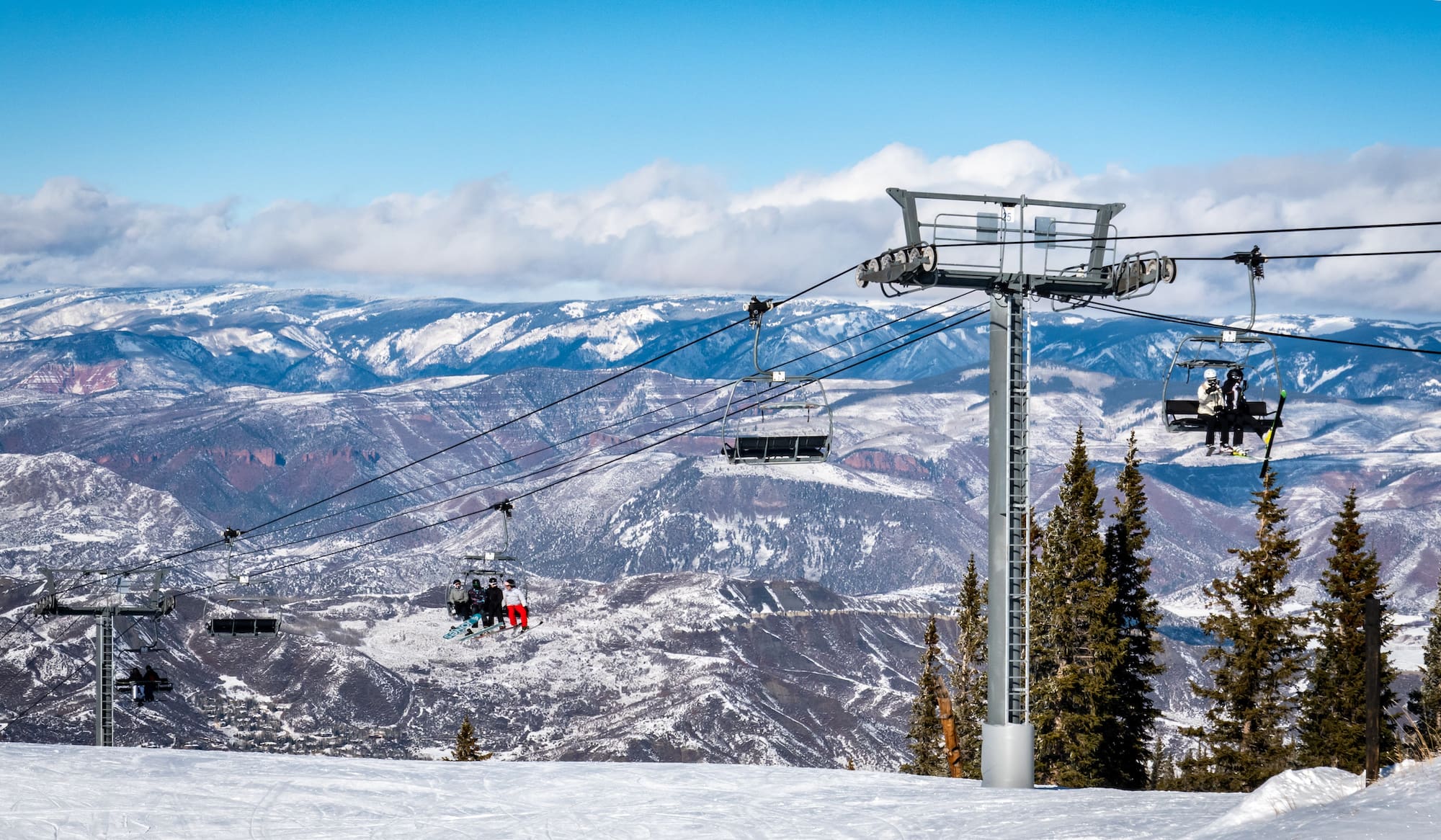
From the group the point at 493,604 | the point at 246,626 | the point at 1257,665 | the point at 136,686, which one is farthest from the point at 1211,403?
the point at 136,686

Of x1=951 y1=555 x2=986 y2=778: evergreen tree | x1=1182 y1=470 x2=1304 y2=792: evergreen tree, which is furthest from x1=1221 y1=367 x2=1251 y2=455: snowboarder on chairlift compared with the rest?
x1=951 y1=555 x2=986 y2=778: evergreen tree

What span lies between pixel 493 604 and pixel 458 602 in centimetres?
122

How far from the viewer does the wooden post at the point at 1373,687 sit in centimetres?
2098

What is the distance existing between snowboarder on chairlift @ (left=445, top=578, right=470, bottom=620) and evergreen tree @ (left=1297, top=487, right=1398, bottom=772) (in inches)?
1288

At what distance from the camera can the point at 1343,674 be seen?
60125mm

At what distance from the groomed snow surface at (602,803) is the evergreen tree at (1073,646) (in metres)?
26.8

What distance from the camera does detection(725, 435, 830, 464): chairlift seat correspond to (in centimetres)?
3597

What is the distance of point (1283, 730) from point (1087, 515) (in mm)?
11613

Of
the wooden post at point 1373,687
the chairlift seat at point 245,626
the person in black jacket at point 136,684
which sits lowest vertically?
the person in black jacket at point 136,684

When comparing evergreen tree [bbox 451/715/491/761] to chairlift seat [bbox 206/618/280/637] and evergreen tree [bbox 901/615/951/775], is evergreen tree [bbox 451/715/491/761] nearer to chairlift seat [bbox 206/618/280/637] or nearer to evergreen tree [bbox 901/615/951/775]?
evergreen tree [bbox 901/615/951/775]

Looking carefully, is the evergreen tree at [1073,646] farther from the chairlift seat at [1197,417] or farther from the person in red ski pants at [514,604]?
the chairlift seat at [1197,417]

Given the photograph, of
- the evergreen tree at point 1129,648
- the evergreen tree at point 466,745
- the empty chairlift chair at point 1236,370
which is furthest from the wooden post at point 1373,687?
the evergreen tree at point 466,745

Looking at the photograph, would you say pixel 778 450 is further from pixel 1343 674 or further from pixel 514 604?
pixel 1343 674

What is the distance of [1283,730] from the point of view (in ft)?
202
